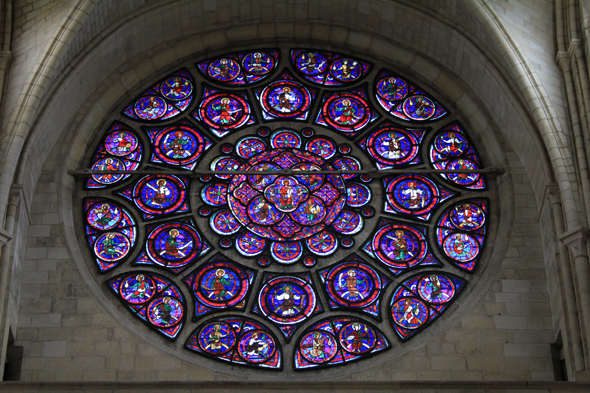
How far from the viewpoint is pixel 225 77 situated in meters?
15.5

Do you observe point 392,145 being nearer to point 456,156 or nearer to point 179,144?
point 456,156

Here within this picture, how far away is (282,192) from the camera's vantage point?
47.6ft

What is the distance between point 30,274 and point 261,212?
3.00m

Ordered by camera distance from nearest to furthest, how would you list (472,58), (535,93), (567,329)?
(567,329) < (535,93) < (472,58)

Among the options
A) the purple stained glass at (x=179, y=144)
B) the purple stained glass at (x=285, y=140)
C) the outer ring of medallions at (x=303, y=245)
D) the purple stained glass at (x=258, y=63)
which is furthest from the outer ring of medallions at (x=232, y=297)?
the purple stained glass at (x=258, y=63)

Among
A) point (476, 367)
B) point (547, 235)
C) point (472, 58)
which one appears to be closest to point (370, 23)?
point (472, 58)

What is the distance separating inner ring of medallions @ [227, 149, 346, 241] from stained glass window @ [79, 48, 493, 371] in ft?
0.06

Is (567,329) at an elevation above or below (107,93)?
below

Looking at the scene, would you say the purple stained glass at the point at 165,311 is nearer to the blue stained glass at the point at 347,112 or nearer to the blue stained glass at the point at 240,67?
the blue stained glass at the point at 347,112

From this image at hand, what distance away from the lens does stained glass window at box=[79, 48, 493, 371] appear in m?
13.4

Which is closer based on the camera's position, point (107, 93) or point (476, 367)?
point (476, 367)

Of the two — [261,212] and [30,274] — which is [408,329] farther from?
[30,274]

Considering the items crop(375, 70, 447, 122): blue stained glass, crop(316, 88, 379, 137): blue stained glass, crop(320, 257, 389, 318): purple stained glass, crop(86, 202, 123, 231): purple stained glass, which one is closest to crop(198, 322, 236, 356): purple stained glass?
crop(320, 257, 389, 318): purple stained glass

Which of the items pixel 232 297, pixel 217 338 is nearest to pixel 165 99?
pixel 232 297
